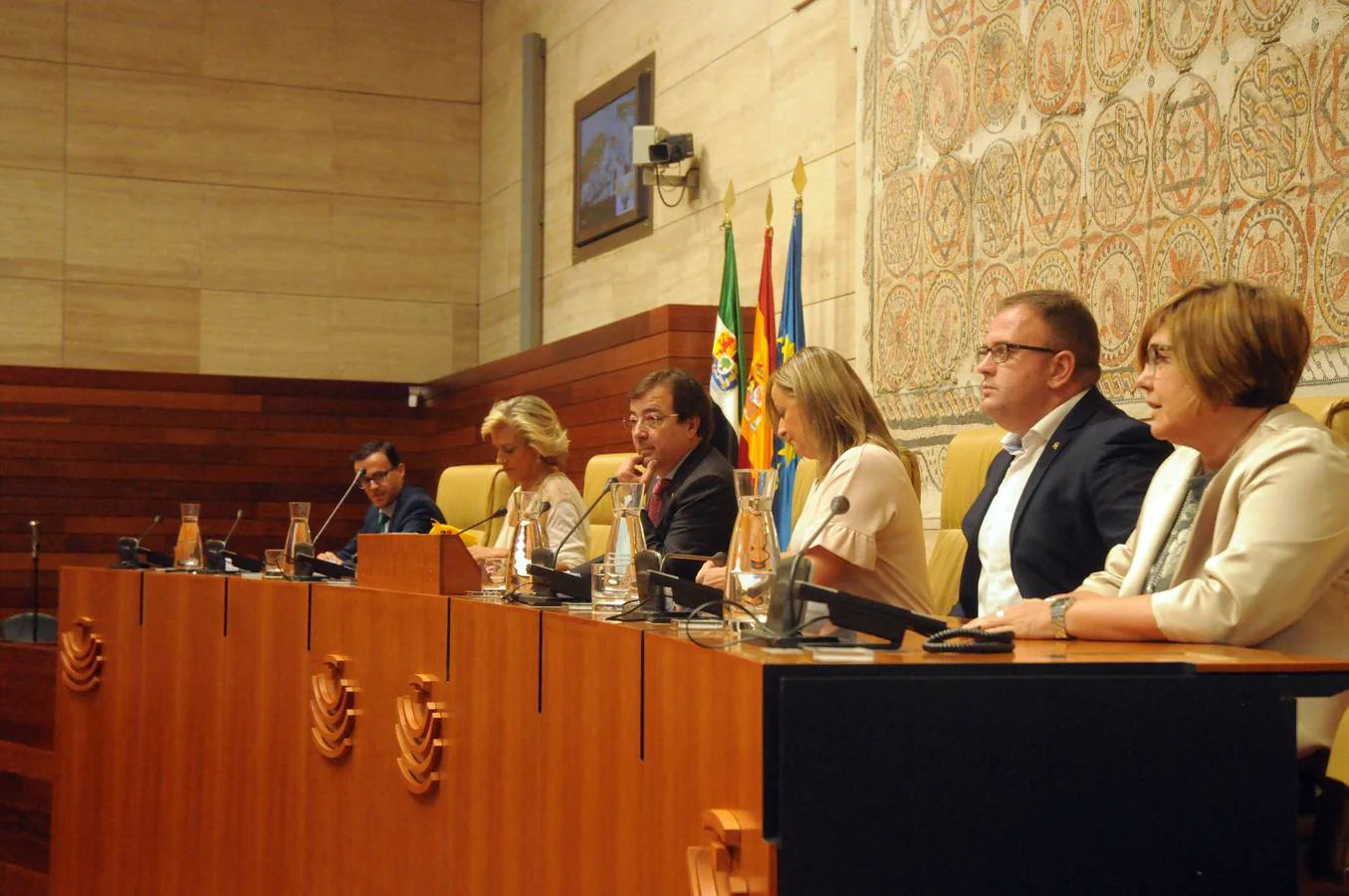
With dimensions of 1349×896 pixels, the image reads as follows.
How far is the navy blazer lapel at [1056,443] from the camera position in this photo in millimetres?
2883

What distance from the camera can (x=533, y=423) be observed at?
4645mm

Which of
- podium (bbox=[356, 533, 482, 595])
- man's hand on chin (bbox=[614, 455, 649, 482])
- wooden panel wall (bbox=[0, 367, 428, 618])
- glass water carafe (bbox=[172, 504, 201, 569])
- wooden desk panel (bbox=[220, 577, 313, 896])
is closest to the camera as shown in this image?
podium (bbox=[356, 533, 482, 595])

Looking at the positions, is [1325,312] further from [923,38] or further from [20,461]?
[20,461]

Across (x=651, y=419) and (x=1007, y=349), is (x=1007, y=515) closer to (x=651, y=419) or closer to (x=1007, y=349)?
(x=1007, y=349)

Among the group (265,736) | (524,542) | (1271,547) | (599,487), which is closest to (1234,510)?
(1271,547)

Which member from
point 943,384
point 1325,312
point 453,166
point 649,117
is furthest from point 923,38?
point 453,166

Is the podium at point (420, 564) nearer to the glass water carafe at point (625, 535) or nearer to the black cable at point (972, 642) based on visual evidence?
the glass water carafe at point (625, 535)

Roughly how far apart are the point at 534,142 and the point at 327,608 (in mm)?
6183

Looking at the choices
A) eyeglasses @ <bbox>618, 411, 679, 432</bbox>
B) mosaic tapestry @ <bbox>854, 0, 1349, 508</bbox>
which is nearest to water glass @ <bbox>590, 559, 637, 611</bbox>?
eyeglasses @ <bbox>618, 411, 679, 432</bbox>

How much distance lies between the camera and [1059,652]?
1669 millimetres

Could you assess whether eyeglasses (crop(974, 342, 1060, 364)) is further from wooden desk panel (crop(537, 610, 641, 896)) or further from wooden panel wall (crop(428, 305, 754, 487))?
wooden panel wall (crop(428, 305, 754, 487))

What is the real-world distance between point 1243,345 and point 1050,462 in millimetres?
849

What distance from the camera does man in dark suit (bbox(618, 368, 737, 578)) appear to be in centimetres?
388

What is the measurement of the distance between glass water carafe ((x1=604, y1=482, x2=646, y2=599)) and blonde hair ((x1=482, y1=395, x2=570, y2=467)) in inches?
77.1
